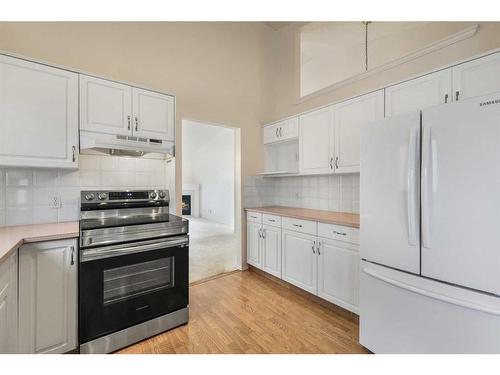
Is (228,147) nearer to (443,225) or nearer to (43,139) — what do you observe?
(43,139)

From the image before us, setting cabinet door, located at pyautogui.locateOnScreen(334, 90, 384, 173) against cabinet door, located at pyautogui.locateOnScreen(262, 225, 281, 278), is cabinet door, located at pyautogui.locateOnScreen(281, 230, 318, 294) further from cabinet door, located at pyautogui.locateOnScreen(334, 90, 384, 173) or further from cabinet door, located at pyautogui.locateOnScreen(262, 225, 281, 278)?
cabinet door, located at pyautogui.locateOnScreen(334, 90, 384, 173)

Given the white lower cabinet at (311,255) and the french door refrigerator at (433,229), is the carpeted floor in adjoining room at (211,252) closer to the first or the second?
the white lower cabinet at (311,255)

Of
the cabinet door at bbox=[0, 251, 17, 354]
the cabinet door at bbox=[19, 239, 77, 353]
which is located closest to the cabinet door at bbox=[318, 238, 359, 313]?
the cabinet door at bbox=[19, 239, 77, 353]

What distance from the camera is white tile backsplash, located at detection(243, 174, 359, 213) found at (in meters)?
2.82

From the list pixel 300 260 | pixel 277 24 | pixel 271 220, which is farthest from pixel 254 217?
pixel 277 24

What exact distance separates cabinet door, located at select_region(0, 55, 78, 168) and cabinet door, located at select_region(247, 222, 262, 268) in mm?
2090

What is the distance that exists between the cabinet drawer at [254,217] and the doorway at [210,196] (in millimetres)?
229

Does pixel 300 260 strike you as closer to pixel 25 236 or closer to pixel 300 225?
pixel 300 225

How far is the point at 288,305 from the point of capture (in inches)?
97.1

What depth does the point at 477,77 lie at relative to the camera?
176cm

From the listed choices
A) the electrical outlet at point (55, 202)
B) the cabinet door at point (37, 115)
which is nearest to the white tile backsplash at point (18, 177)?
the electrical outlet at point (55, 202)

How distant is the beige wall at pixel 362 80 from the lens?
201 cm

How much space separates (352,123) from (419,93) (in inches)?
23.7

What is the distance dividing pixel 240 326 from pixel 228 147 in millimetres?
5406
